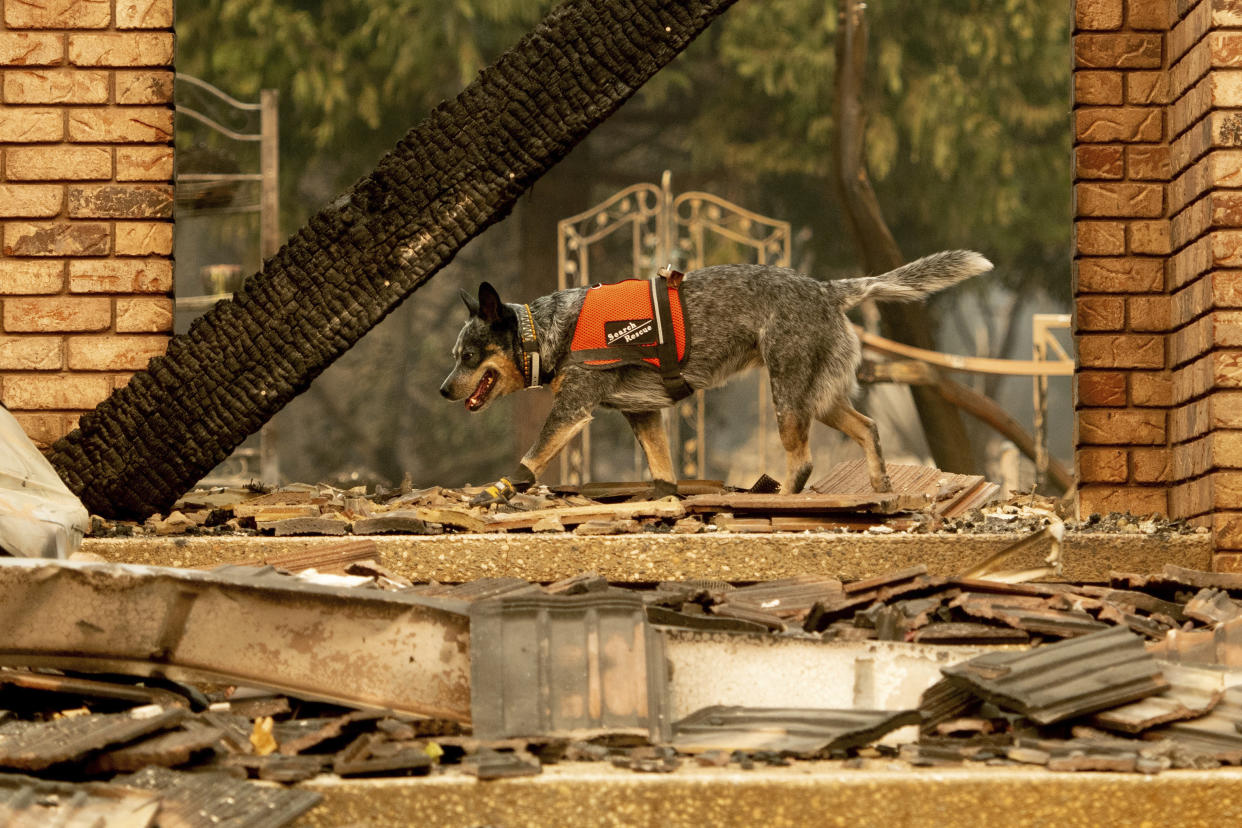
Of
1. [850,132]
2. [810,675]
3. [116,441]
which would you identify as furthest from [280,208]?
[810,675]

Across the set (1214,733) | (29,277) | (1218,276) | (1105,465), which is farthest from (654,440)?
(1214,733)

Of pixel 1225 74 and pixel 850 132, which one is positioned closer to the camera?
pixel 1225 74

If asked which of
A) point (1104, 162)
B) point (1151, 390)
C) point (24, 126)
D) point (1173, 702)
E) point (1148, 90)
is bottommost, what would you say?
point (1173, 702)

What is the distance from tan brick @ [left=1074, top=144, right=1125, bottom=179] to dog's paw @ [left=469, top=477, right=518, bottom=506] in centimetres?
259

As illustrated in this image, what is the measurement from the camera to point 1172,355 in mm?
5520

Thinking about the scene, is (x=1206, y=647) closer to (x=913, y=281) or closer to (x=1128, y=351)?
(x=1128, y=351)

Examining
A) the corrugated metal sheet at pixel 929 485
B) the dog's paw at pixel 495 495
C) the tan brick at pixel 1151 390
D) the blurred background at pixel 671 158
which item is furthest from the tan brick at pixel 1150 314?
the blurred background at pixel 671 158

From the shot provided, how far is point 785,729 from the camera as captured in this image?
3.41 m

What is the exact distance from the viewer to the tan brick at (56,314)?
5.47 m

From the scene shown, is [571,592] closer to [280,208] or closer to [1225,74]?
[1225,74]

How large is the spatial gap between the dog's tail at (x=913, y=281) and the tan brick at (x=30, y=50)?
134 inches

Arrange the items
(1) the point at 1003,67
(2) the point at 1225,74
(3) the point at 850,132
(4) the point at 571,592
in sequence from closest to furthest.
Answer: (4) the point at 571,592 < (2) the point at 1225,74 < (3) the point at 850,132 < (1) the point at 1003,67

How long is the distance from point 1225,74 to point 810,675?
2.74 metres

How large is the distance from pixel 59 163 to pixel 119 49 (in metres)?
0.49
